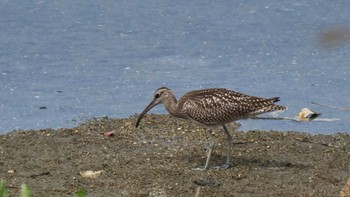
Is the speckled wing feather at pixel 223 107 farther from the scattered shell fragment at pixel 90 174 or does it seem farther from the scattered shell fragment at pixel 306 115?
the scattered shell fragment at pixel 90 174

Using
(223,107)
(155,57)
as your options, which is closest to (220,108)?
(223,107)

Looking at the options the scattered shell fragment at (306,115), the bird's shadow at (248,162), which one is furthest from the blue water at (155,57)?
the bird's shadow at (248,162)

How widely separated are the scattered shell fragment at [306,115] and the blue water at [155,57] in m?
0.06

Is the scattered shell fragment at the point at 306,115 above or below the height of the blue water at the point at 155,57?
below

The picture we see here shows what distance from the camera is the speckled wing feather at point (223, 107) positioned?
6176mm

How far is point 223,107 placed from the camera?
20.3 ft

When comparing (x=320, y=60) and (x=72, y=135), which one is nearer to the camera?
(x=72, y=135)

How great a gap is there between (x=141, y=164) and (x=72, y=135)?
0.84 meters

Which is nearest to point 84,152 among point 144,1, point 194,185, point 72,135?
point 72,135

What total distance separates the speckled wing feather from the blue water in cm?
64

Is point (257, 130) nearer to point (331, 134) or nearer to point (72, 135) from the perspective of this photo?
point (331, 134)

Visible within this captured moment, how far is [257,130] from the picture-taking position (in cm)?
681

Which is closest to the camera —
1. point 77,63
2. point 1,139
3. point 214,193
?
point 214,193

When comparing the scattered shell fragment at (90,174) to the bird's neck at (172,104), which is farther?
the bird's neck at (172,104)
